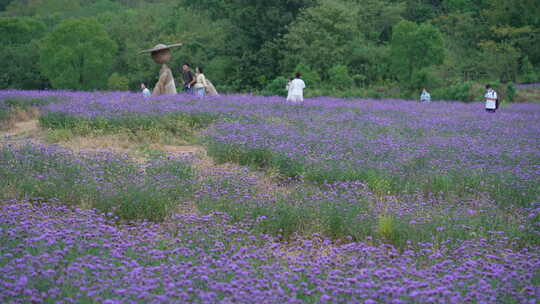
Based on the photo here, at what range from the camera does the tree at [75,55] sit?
38.2m

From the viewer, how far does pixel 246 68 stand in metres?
34.4

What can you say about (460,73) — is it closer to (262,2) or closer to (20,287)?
(262,2)

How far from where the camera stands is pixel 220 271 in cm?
332

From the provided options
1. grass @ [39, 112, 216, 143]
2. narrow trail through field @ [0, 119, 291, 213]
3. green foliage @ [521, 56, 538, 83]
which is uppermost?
green foliage @ [521, 56, 538, 83]

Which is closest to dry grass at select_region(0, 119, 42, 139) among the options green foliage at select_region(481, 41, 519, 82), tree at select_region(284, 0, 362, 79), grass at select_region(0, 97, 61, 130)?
grass at select_region(0, 97, 61, 130)

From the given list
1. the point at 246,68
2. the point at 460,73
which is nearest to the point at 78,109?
the point at 246,68

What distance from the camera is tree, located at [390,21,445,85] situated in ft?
96.2

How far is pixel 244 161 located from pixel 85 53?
34481 millimetres

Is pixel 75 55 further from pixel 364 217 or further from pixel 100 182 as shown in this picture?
pixel 364 217

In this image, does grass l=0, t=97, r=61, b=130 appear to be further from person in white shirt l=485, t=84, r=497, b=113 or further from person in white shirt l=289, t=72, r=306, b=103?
person in white shirt l=485, t=84, r=497, b=113

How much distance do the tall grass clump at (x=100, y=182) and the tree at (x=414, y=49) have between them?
25155 mm

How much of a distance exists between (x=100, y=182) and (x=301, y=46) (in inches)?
1025

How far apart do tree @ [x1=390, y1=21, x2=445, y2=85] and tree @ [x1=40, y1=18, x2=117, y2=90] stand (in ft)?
69.2

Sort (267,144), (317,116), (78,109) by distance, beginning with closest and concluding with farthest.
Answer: (267,144) → (78,109) → (317,116)
